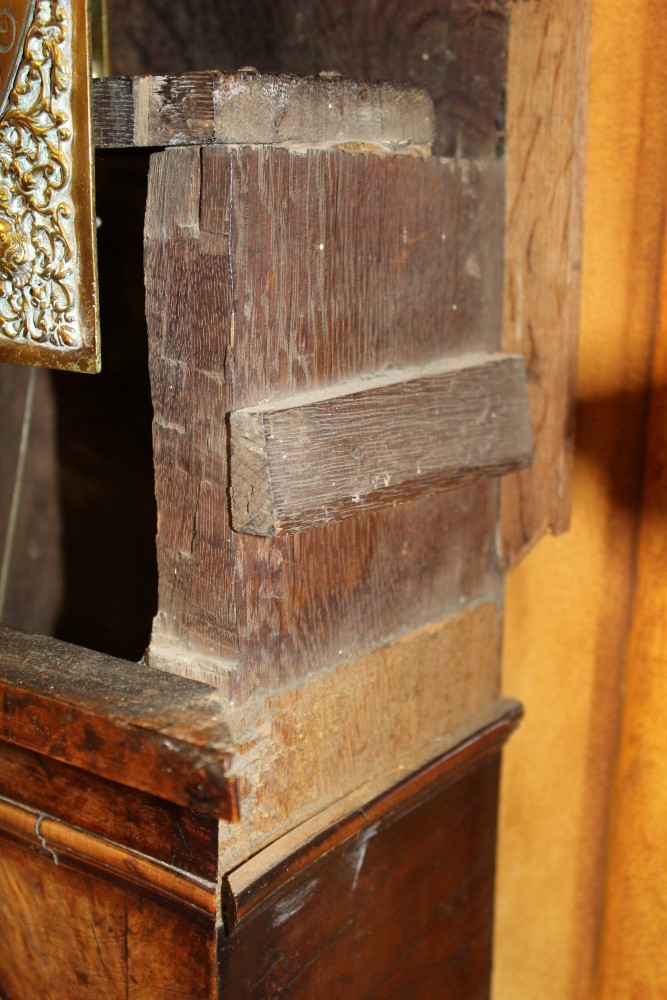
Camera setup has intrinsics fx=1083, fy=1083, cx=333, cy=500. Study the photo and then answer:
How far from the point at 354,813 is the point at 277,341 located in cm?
42

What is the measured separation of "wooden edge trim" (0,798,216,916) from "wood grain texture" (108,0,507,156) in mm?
688

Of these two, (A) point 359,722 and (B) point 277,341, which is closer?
(B) point 277,341

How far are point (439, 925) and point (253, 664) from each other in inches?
17.1

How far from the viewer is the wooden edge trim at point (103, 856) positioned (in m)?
0.82

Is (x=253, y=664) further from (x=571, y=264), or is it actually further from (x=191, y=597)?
(x=571, y=264)

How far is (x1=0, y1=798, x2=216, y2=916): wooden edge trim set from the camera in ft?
2.69

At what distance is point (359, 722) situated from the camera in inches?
38.4

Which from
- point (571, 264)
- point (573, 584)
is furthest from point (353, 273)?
point (573, 584)

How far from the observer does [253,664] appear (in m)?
0.85

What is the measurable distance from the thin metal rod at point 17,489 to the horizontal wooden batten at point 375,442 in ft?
2.03

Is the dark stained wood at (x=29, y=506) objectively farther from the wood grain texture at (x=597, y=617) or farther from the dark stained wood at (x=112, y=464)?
the wood grain texture at (x=597, y=617)

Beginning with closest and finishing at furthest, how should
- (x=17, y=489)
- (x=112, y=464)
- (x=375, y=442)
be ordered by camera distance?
(x=375, y=442) → (x=112, y=464) → (x=17, y=489)

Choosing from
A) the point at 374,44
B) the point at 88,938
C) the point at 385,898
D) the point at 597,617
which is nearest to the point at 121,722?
the point at 88,938

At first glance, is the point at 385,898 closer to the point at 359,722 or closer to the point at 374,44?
the point at 359,722
